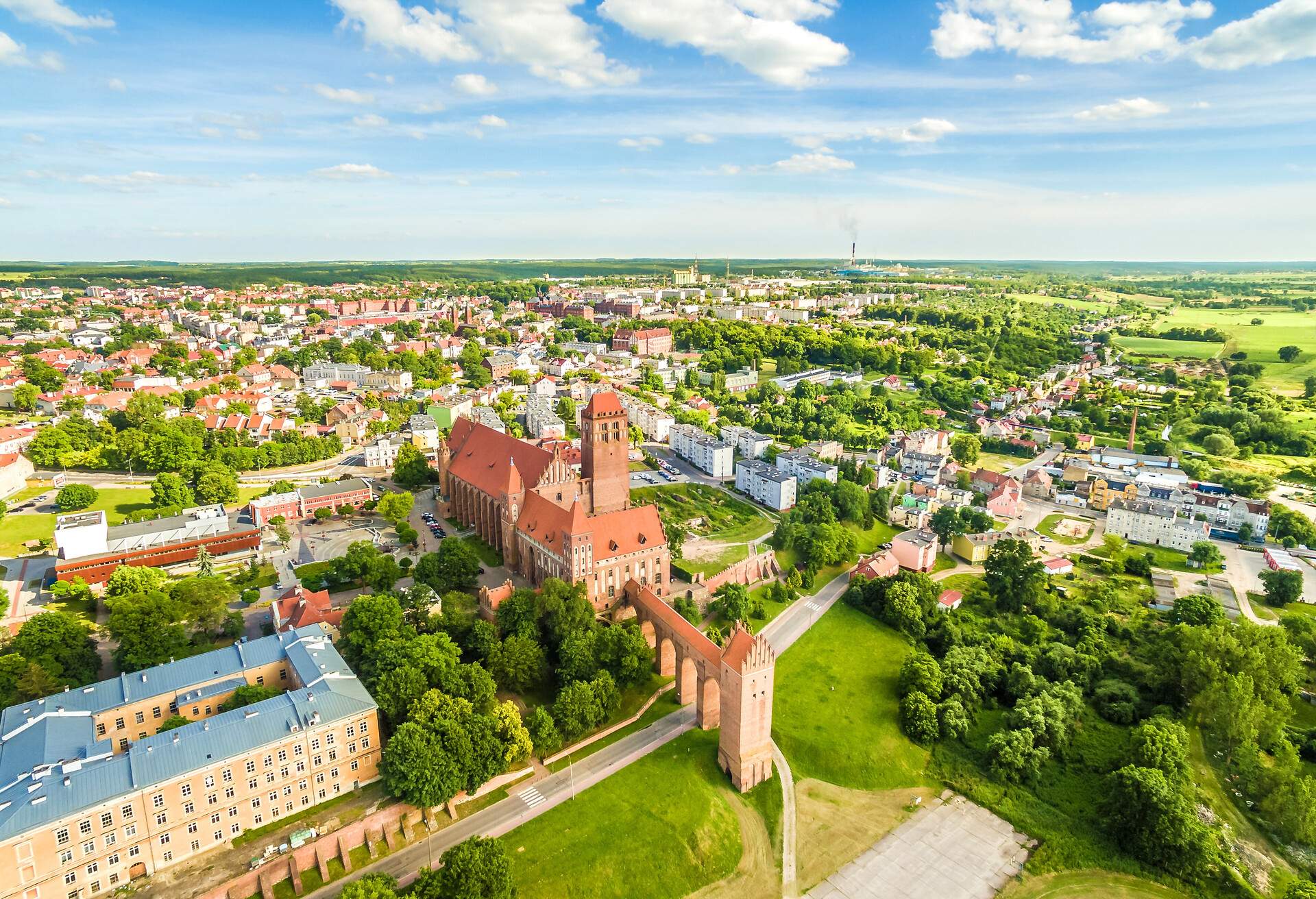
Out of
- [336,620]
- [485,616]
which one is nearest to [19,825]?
[336,620]

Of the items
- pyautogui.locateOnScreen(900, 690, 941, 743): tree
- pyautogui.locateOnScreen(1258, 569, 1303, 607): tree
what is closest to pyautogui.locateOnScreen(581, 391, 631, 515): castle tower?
pyautogui.locateOnScreen(900, 690, 941, 743): tree

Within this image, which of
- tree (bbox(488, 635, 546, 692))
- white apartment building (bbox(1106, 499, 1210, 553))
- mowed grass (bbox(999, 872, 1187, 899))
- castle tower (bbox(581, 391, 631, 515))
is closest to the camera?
mowed grass (bbox(999, 872, 1187, 899))

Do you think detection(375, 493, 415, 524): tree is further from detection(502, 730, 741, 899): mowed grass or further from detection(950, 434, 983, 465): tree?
detection(950, 434, 983, 465): tree

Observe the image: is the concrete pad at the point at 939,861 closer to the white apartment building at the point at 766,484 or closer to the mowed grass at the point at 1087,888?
the mowed grass at the point at 1087,888

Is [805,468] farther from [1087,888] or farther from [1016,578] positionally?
[1087,888]

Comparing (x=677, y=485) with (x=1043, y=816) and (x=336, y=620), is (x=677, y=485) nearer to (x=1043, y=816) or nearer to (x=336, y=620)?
(x=336, y=620)

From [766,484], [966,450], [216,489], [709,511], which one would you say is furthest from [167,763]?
[966,450]

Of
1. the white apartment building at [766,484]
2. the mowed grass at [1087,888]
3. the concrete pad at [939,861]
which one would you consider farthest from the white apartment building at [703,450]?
the mowed grass at [1087,888]

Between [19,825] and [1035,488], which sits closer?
[19,825]
